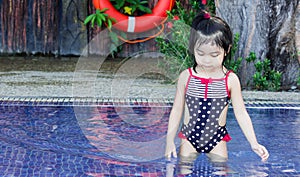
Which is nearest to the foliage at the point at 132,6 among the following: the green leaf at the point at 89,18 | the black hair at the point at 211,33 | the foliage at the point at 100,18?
the foliage at the point at 100,18

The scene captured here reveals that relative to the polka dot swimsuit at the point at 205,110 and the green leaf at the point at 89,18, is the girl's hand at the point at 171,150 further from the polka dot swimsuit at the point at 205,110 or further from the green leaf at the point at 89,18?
the green leaf at the point at 89,18

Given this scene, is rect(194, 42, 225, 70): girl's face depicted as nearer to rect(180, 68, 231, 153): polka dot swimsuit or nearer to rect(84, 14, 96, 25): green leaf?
rect(180, 68, 231, 153): polka dot swimsuit

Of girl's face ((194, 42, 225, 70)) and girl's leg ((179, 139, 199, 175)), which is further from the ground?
girl's face ((194, 42, 225, 70))

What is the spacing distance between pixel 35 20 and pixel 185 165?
5.63 metres

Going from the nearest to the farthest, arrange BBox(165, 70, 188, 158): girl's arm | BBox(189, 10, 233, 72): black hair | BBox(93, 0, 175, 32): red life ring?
BBox(189, 10, 233, 72): black hair
BBox(165, 70, 188, 158): girl's arm
BBox(93, 0, 175, 32): red life ring

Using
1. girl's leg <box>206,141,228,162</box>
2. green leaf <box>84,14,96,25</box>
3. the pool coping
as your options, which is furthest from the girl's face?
green leaf <box>84,14,96,25</box>

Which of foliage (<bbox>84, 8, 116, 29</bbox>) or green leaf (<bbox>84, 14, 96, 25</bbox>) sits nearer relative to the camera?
foliage (<bbox>84, 8, 116, 29</bbox>)

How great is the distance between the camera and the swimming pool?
130 inches

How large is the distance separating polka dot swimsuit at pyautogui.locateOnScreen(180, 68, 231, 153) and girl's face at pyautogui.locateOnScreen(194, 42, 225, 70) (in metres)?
0.11

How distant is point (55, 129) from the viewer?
14.3 feet

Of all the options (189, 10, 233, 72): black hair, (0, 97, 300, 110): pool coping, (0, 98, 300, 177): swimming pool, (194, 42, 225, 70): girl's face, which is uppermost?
(189, 10, 233, 72): black hair

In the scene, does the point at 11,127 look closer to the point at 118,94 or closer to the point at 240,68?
Answer: the point at 118,94

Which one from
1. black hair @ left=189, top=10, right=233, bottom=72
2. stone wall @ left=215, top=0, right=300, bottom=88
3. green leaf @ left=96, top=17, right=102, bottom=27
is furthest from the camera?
green leaf @ left=96, top=17, right=102, bottom=27

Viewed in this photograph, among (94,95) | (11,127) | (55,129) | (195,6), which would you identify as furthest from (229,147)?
(195,6)
